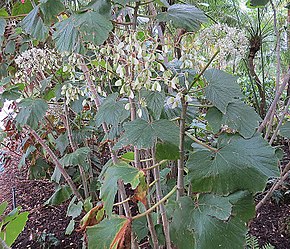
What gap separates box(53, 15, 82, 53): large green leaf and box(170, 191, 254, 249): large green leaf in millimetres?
382

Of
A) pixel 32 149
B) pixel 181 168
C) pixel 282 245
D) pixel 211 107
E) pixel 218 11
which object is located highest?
pixel 211 107

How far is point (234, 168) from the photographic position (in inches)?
23.0

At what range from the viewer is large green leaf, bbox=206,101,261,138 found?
0.63m

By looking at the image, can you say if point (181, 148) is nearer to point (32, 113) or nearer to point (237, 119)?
point (237, 119)

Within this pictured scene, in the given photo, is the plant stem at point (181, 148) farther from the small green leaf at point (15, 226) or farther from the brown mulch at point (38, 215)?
the brown mulch at point (38, 215)

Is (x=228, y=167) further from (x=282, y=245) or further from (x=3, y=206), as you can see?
(x=282, y=245)

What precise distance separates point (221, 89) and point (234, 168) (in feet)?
0.52

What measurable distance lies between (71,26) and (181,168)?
37 cm

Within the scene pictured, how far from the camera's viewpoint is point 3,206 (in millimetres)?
931

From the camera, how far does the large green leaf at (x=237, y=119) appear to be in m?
0.63

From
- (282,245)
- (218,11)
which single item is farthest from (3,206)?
(218,11)

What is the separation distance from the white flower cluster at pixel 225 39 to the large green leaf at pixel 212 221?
297 millimetres

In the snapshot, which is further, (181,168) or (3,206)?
(3,206)

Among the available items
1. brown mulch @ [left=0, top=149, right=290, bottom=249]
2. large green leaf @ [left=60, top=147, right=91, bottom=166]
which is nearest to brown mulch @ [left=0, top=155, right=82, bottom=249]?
brown mulch @ [left=0, top=149, right=290, bottom=249]
